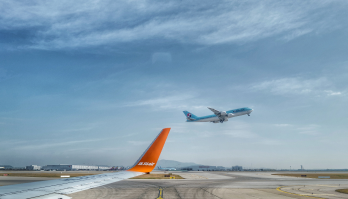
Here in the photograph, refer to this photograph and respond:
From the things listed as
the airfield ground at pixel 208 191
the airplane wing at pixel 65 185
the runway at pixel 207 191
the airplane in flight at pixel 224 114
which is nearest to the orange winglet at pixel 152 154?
the airplane wing at pixel 65 185

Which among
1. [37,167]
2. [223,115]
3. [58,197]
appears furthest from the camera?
[37,167]

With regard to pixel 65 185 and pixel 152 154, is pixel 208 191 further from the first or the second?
pixel 65 185

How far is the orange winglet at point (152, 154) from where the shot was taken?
1124 centimetres

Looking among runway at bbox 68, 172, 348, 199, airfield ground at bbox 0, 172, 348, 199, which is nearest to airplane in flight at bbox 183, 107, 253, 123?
airfield ground at bbox 0, 172, 348, 199

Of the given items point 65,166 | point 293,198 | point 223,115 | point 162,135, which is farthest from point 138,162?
point 65,166

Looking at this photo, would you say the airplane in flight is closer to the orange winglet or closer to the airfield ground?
the airfield ground

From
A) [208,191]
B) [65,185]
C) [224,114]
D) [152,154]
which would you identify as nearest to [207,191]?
[208,191]

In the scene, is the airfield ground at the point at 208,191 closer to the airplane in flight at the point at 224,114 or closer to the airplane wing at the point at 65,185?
the airplane wing at the point at 65,185

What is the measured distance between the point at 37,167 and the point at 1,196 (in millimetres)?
193268

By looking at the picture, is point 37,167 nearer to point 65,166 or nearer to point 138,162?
point 65,166

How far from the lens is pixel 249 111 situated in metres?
81.8

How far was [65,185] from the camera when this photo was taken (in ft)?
29.0

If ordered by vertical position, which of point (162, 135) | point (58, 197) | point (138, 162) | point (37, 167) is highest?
point (162, 135)

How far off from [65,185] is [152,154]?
393 centimetres
